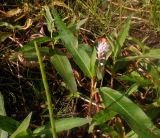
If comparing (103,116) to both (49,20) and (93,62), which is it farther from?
(49,20)

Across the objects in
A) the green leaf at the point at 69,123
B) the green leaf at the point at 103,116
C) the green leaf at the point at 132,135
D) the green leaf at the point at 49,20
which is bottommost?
the green leaf at the point at 132,135

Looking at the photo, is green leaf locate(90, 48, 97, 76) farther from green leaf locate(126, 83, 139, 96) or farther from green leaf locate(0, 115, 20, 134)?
Result: green leaf locate(0, 115, 20, 134)

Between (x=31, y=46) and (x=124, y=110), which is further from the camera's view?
(x=31, y=46)

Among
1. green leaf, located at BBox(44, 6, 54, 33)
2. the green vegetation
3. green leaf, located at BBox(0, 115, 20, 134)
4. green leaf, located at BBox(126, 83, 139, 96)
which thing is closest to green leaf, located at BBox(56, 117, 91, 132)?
the green vegetation

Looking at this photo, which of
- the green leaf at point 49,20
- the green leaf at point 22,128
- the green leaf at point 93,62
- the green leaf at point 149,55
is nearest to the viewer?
the green leaf at point 22,128

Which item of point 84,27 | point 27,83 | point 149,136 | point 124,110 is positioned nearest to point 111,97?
point 124,110

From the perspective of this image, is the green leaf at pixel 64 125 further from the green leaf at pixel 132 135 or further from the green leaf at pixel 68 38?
the green leaf at pixel 68 38

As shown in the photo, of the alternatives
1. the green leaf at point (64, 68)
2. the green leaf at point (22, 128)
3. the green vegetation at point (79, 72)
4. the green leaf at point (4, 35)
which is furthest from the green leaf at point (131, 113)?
the green leaf at point (4, 35)

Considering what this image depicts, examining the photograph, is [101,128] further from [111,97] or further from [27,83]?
[27,83]

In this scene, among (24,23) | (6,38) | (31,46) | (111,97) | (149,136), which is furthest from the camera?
(24,23)
